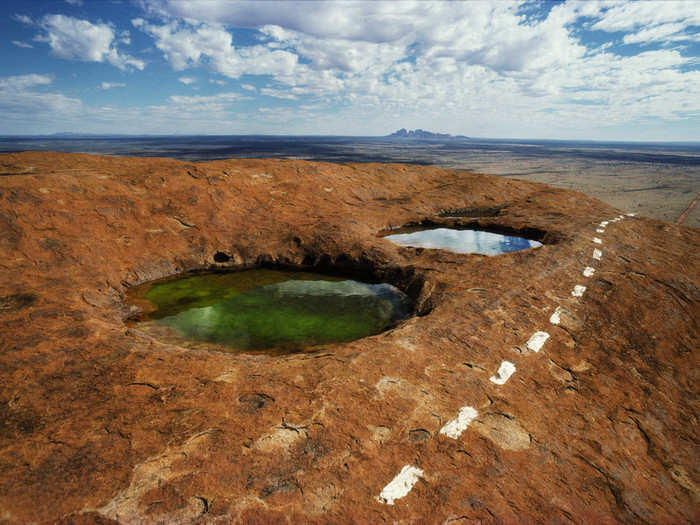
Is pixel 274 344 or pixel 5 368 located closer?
pixel 5 368

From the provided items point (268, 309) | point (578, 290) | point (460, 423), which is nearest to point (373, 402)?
point (460, 423)

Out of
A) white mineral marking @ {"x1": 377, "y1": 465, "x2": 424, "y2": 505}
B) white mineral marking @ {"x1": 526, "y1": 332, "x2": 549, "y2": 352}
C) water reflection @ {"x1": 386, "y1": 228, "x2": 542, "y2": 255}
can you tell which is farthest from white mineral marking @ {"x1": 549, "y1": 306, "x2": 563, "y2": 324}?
water reflection @ {"x1": 386, "y1": 228, "x2": 542, "y2": 255}

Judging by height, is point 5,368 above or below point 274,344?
above

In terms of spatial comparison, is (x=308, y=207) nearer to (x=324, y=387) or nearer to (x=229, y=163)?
(x=229, y=163)

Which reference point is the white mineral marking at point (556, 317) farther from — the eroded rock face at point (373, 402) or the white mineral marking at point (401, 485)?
the white mineral marking at point (401, 485)

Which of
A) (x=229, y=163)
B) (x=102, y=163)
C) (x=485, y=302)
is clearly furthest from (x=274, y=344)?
(x=102, y=163)

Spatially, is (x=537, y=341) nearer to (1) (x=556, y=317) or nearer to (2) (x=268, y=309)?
(1) (x=556, y=317)
